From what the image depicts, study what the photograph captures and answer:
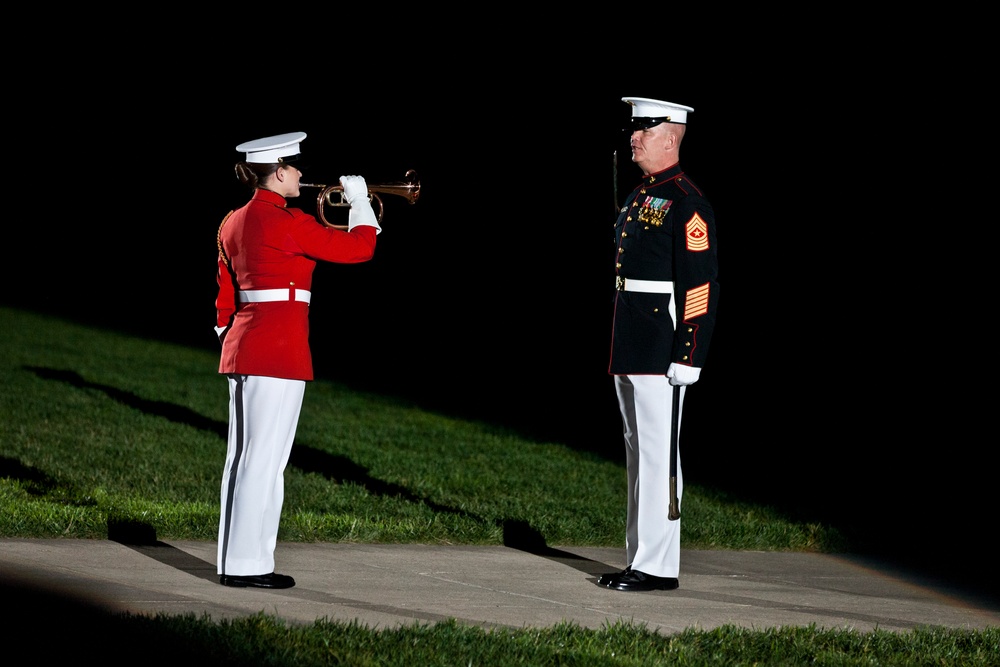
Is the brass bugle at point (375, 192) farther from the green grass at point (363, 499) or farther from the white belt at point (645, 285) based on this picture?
the green grass at point (363, 499)

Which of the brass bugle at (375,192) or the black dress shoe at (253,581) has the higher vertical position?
the brass bugle at (375,192)

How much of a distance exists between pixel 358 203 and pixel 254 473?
1084 millimetres

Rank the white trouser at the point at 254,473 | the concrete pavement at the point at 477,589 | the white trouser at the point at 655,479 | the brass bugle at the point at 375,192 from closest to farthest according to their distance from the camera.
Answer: the concrete pavement at the point at 477,589
the white trouser at the point at 254,473
the brass bugle at the point at 375,192
the white trouser at the point at 655,479

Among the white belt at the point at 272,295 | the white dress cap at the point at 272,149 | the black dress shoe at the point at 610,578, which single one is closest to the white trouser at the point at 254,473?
the white belt at the point at 272,295

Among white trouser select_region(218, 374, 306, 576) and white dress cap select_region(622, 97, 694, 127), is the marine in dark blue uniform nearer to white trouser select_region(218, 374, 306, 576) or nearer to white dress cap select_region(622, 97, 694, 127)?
white dress cap select_region(622, 97, 694, 127)

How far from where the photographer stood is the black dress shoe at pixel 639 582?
6234 mm

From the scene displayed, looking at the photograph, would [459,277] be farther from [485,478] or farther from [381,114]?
[485,478]

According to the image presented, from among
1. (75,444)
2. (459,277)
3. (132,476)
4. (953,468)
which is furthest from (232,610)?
(459,277)

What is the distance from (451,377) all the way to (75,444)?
20.1ft

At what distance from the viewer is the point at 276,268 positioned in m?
5.84

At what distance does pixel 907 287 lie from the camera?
15.0 m

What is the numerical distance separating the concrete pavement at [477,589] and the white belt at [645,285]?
121 centimetres

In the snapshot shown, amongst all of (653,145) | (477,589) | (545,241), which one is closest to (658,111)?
(653,145)

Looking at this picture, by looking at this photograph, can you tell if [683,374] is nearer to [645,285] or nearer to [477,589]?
[645,285]
